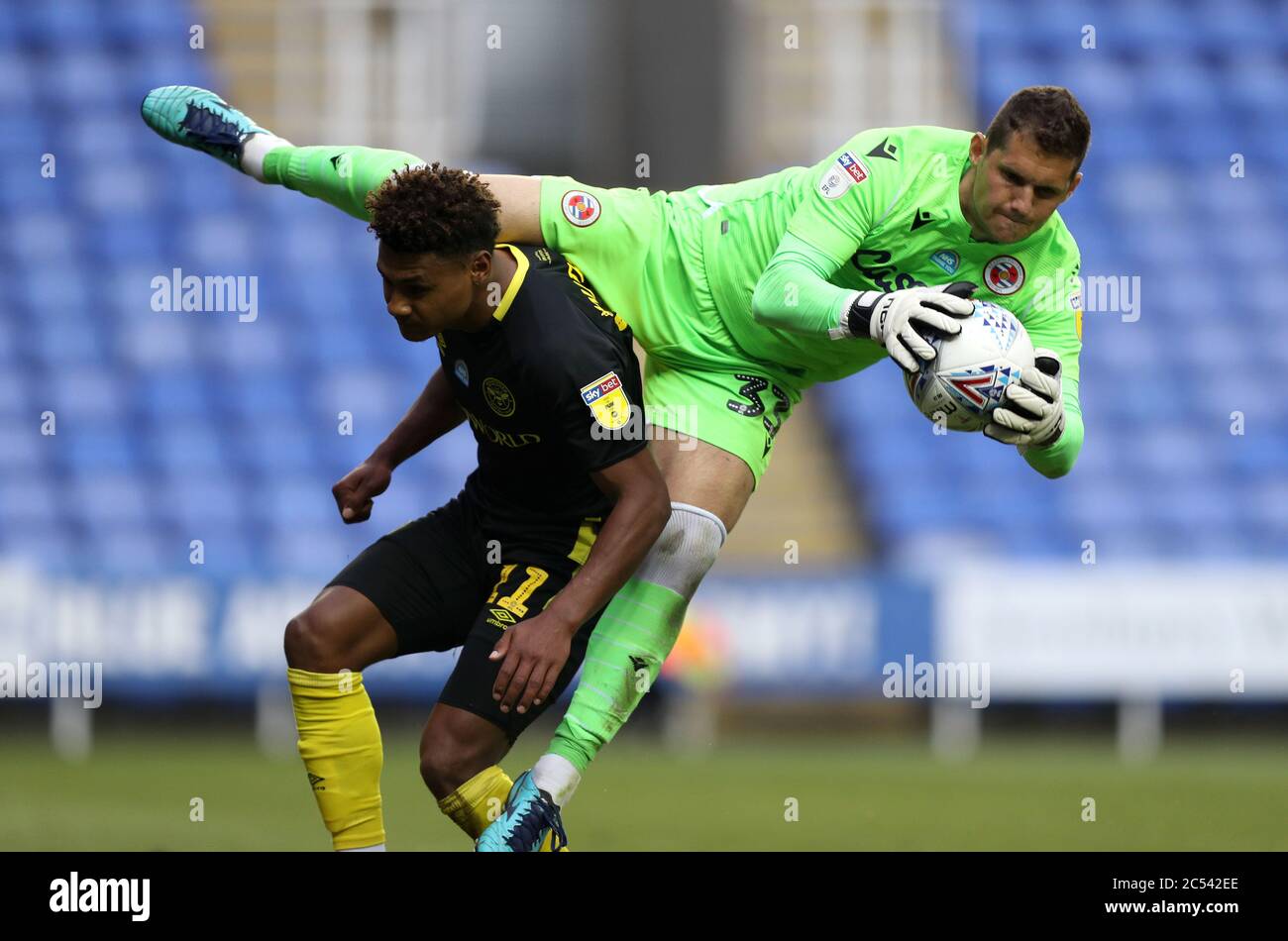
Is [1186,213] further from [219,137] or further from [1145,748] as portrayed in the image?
[219,137]

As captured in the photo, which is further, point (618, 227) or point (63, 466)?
point (63, 466)

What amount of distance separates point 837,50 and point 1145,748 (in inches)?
250

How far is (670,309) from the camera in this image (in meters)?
5.54

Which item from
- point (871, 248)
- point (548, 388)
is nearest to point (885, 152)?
point (871, 248)

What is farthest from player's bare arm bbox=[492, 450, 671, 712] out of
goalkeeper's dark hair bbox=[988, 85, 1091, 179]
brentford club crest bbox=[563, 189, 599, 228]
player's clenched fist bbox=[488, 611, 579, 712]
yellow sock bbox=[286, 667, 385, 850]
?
goalkeeper's dark hair bbox=[988, 85, 1091, 179]

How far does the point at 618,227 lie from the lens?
18.2 feet

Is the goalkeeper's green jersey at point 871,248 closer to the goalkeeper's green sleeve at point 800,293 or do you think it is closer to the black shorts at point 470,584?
the goalkeeper's green sleeve at point 800,293

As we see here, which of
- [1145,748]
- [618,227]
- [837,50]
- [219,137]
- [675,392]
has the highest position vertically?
[837,50]

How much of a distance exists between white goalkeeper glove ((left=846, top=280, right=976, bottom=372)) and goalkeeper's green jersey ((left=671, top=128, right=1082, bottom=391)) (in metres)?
0.18

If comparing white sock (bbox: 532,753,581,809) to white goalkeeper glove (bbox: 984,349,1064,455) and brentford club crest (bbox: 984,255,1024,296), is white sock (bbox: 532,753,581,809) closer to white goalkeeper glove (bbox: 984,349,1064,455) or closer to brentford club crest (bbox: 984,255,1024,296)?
white goalkeeper glove (bbox: 984,349,1064,455)

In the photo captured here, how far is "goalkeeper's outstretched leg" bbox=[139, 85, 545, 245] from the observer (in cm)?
542

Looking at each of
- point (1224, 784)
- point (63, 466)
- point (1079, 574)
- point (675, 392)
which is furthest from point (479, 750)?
point (63, 466)

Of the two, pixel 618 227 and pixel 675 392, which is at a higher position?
pixel 618 227

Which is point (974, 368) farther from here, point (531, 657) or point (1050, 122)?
point (531, 657)
